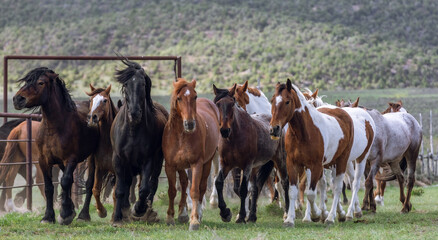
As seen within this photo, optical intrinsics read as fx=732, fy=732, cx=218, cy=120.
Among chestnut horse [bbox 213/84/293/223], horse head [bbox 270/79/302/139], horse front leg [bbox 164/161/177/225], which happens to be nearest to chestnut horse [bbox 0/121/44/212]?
chestnut horse [bbox 213/84/293/223]

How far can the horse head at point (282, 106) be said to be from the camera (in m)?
9.76

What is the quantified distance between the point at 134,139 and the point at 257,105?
4098 millimetres

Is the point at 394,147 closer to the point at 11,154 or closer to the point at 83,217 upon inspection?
the point at 83,217

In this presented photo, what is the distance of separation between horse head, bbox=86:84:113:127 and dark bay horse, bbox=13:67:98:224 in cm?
30

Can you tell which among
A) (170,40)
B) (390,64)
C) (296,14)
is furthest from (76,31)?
(390,64)

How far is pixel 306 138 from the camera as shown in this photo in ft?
33.4

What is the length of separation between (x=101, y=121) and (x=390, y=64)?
43.6 m

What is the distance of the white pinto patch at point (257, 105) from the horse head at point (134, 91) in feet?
11.8

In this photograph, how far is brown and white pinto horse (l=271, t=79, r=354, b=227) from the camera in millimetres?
9922

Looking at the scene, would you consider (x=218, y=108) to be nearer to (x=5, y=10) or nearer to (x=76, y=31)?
(x=76, y=31)

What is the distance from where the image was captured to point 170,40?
58.3 metres

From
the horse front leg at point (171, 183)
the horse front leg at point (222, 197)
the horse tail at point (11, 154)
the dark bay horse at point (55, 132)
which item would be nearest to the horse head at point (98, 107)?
the dark bay horse at point (55, 132)

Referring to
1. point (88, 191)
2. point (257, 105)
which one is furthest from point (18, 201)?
point (257, 105)

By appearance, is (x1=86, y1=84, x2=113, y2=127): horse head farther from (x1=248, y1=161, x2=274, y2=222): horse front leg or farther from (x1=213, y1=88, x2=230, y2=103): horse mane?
(x1=248, y1=161, x2=274, y2=222): horse front leg
